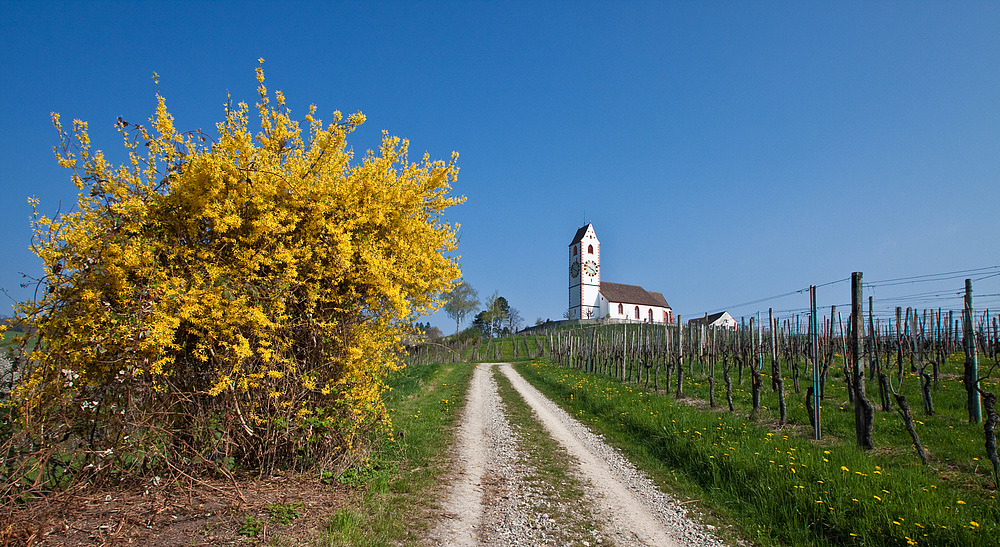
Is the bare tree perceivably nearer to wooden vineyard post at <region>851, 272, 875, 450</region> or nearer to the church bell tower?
the church bell tower

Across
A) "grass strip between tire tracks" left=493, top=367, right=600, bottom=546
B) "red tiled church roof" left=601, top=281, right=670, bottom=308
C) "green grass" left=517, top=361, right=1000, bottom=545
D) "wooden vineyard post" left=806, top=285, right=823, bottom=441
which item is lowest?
"grass strip between tire tracks" left=493, top=367, right=600, bottom=546

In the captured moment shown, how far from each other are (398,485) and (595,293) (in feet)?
225

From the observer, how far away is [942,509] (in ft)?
15.7

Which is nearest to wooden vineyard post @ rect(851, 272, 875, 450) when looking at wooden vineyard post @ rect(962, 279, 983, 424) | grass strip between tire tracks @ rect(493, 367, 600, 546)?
wooden vineyard post @ rect(962, 279, 983, 424)

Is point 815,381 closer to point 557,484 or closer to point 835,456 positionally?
point 835,456

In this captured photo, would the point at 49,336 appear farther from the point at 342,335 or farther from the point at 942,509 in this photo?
the point at 942,509

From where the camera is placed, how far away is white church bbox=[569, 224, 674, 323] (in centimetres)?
7150

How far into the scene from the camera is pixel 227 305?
5020 millimetres

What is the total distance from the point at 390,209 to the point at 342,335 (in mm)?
1708

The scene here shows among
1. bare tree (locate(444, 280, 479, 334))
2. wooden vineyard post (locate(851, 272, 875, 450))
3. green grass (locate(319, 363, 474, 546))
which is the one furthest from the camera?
bare tree (locate(444, 280, 479, 334))

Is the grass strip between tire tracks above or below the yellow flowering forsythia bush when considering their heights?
below

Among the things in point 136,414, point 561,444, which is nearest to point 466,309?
point 561,444

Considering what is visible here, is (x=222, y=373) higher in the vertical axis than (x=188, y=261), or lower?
lower

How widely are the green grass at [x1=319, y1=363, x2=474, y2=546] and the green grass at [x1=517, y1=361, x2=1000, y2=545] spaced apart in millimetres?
3395
